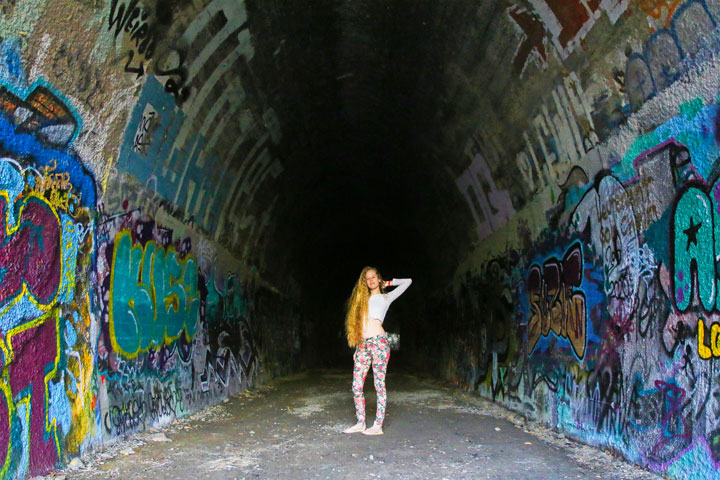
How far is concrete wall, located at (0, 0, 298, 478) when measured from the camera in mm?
4660

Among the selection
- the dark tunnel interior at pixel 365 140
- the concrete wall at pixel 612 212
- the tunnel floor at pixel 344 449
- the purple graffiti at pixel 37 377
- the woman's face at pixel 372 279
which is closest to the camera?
the concrete wall at pixel 612 212

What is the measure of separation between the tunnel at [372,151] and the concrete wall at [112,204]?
0.03 meters

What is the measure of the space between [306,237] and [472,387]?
7440 mm

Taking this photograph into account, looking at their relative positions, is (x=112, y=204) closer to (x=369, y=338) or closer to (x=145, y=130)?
(x=145, y=130)

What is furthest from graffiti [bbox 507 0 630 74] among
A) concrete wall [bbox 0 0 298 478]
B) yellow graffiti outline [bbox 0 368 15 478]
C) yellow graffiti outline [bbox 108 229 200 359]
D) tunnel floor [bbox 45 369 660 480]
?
yellow graffiti outline [bbox 0 368 15 478]

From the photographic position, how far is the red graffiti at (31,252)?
454cm

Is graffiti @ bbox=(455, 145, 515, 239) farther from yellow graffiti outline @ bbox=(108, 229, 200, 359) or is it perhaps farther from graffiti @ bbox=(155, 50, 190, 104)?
yellow graffiti outline @ bbox=(108, 229, 200, 359)

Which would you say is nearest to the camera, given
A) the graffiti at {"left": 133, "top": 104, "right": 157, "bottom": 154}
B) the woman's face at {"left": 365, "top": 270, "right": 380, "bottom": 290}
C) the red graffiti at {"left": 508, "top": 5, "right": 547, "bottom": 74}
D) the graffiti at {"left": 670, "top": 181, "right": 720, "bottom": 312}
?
the graffiti at {"left": 670, "top": 181, "right": 720, "bottom": 312}

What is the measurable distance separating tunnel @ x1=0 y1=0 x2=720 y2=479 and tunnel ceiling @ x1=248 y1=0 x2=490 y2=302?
58 mm

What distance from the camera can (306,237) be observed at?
17578 mm

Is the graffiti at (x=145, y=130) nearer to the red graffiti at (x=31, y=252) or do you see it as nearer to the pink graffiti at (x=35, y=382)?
the red graffiti at (x=31, y=252)

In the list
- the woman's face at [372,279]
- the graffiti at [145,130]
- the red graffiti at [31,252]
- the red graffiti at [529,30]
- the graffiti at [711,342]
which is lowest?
the graffiti at [711,342]

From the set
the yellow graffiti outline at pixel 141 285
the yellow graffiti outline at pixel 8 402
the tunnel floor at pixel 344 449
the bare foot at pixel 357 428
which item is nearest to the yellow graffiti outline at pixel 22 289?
the yellow graffiti outline at pixel 8 402

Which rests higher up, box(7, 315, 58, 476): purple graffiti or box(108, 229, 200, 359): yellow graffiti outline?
box(108, 229, 200, 359): yellow graffiti outline
